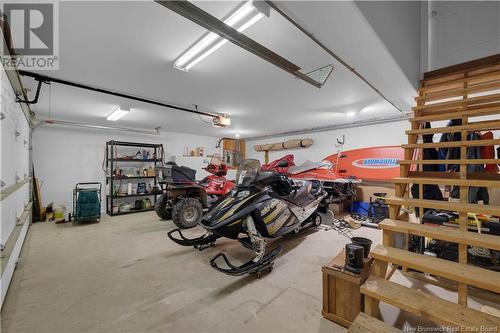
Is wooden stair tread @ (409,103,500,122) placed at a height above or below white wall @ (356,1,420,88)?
below

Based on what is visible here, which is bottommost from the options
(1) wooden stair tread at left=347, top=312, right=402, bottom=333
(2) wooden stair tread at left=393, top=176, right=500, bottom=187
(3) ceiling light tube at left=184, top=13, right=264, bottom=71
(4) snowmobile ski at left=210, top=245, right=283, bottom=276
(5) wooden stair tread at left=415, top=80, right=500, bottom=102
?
(4) snowmobile ski at left=210, top=245, right=283, bottom=276

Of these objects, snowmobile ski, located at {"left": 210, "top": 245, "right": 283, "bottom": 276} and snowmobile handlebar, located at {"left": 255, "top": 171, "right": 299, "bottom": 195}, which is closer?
snowmobile ski, located at {"left": 210, "top": 245, "right": 283, "bottom": 276}

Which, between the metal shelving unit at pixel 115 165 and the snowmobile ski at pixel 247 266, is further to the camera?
the metal shelving unit at pixel 115 165

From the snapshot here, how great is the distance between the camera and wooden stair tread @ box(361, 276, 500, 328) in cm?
121

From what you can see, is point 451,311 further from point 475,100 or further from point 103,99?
point 103,99

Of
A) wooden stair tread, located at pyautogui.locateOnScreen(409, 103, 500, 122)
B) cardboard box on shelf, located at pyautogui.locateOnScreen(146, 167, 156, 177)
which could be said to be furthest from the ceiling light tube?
cardboard box on shelf, located at pyautogui.locateOnScreen(146, 167, 156, 177)

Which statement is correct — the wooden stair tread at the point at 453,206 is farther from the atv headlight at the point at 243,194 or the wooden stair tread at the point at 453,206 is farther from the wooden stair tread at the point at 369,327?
the atv headlight at the point at 243,194

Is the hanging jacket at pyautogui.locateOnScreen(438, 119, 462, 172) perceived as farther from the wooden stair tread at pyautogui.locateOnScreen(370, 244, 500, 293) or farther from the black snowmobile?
the black snowmobile

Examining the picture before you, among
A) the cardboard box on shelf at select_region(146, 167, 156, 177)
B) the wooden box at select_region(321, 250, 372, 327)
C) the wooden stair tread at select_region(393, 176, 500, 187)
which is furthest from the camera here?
the cardboard box on shelf at select_region(146, 167, 156, 177)

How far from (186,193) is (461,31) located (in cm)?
505

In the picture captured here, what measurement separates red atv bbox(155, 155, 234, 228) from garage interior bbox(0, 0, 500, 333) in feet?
0.13

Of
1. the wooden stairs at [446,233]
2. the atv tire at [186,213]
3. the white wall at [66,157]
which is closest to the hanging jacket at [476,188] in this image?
the wooden stairs at [446,233]

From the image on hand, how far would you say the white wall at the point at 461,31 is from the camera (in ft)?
8.05

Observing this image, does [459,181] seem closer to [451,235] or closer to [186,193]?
[451,235]
